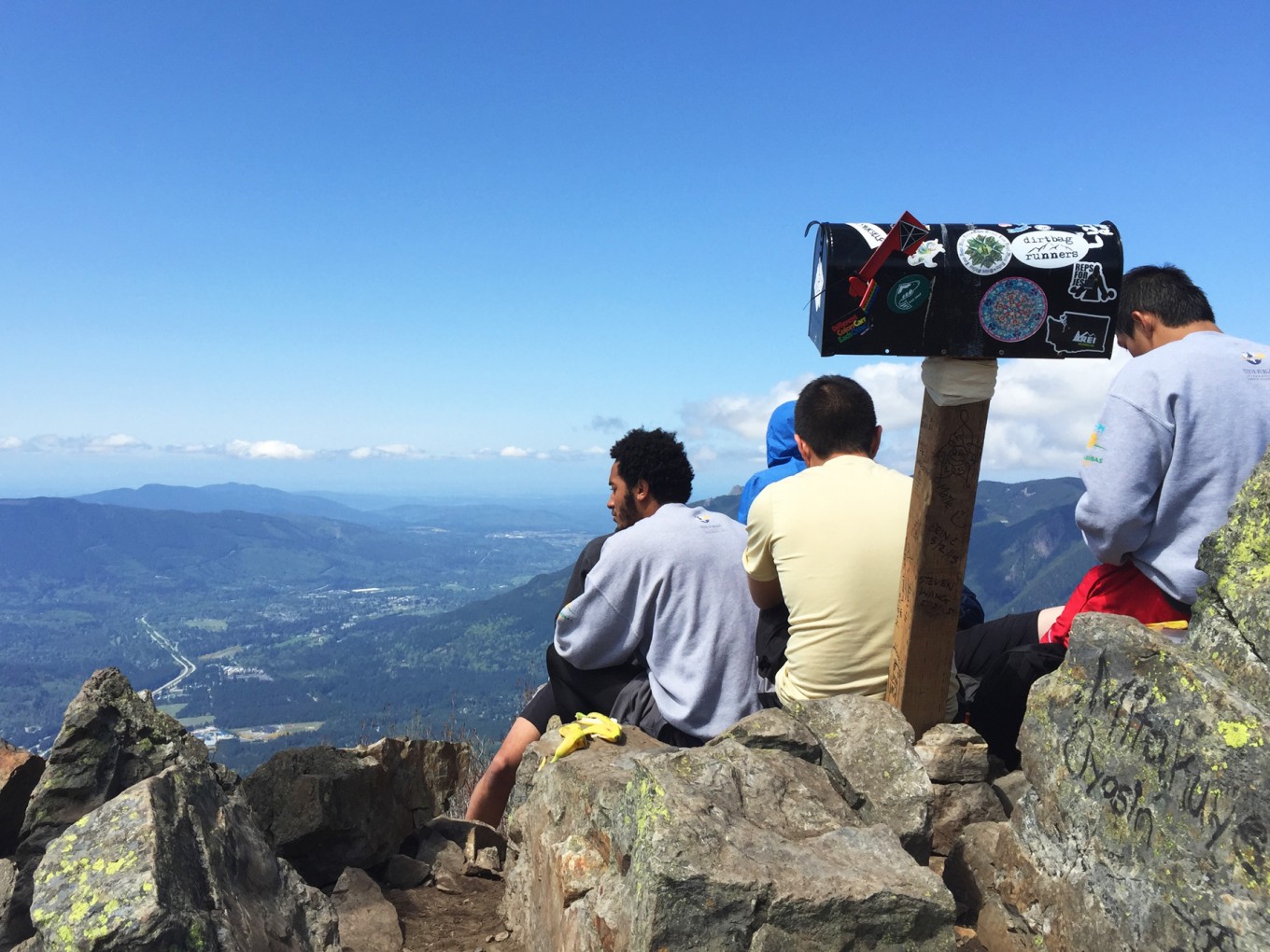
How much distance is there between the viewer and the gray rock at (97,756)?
12.9ft

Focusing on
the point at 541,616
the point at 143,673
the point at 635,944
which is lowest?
the point at 143,673

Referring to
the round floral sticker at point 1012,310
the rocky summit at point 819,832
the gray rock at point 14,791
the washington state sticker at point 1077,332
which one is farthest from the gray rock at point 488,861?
the washington state sticker at point 1077,332

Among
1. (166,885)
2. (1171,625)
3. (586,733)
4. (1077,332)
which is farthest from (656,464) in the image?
(166,885)

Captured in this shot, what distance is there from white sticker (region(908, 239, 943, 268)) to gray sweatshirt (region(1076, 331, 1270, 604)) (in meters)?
1.14

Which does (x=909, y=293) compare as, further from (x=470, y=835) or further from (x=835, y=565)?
(x=470, y=835)

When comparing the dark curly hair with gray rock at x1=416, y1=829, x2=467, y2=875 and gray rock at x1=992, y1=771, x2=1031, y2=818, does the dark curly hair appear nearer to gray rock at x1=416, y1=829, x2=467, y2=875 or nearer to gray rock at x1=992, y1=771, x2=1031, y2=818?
gray rock at x1=992, y1=771, x2=1031, y2=818

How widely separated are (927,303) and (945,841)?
288 cm

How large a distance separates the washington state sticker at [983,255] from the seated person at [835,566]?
134 centimetres

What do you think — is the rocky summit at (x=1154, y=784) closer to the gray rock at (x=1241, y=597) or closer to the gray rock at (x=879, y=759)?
the gray rock at (x=1241, y=597)

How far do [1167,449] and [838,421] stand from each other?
173 centimetres

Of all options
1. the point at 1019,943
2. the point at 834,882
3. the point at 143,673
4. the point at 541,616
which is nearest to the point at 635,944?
the point at 834,882

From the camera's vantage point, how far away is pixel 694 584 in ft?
18.1

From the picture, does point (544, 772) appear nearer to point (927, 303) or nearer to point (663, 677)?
point (663, 677)

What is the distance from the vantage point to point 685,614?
5523 millimetres
